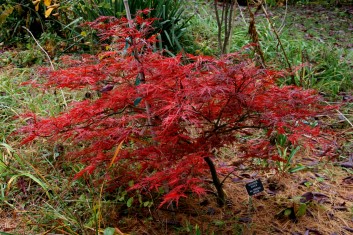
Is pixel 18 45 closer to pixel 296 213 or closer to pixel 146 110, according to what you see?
pixel 146 110

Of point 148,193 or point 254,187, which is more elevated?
point 254,187

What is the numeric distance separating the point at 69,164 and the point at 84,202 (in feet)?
1.33

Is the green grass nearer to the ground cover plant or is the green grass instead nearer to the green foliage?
the green foliage

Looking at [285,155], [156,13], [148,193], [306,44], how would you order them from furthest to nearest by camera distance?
[306,44], [156,13], [285,155], [148,193]

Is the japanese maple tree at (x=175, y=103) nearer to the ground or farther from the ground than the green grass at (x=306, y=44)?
farther from the ground

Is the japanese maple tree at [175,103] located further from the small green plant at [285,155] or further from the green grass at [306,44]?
the green grass at [306,44]

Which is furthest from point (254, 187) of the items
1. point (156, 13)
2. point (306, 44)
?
point (306, 44)

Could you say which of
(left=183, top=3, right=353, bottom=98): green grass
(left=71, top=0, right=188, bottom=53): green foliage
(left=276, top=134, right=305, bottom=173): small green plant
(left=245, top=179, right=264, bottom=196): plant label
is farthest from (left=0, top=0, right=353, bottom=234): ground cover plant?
(left=71, top=0, right=188, bottom=53): green foliage

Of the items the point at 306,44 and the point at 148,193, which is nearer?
the point at 148,193

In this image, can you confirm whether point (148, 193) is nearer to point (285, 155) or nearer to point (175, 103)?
point (175, 103)

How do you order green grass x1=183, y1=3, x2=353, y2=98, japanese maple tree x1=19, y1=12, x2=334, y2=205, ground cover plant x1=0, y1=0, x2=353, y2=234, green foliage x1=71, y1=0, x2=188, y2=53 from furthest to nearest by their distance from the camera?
green foliage x1=71, y1=0, x2=188, y2=53 < green grass x1=183, y1=3, x2=353, y2=98 < ground cover plant x1=0, y1=0, x2=353, y2=234 < japanese maple tree x1=19, y1=12, x2=334, y2=205

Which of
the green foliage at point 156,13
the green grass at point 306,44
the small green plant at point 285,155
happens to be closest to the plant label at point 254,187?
the small green plant at point 285,155

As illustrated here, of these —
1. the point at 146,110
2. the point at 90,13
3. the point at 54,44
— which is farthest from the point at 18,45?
the point at 146,110

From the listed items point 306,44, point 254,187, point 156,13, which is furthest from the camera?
point 306,44
